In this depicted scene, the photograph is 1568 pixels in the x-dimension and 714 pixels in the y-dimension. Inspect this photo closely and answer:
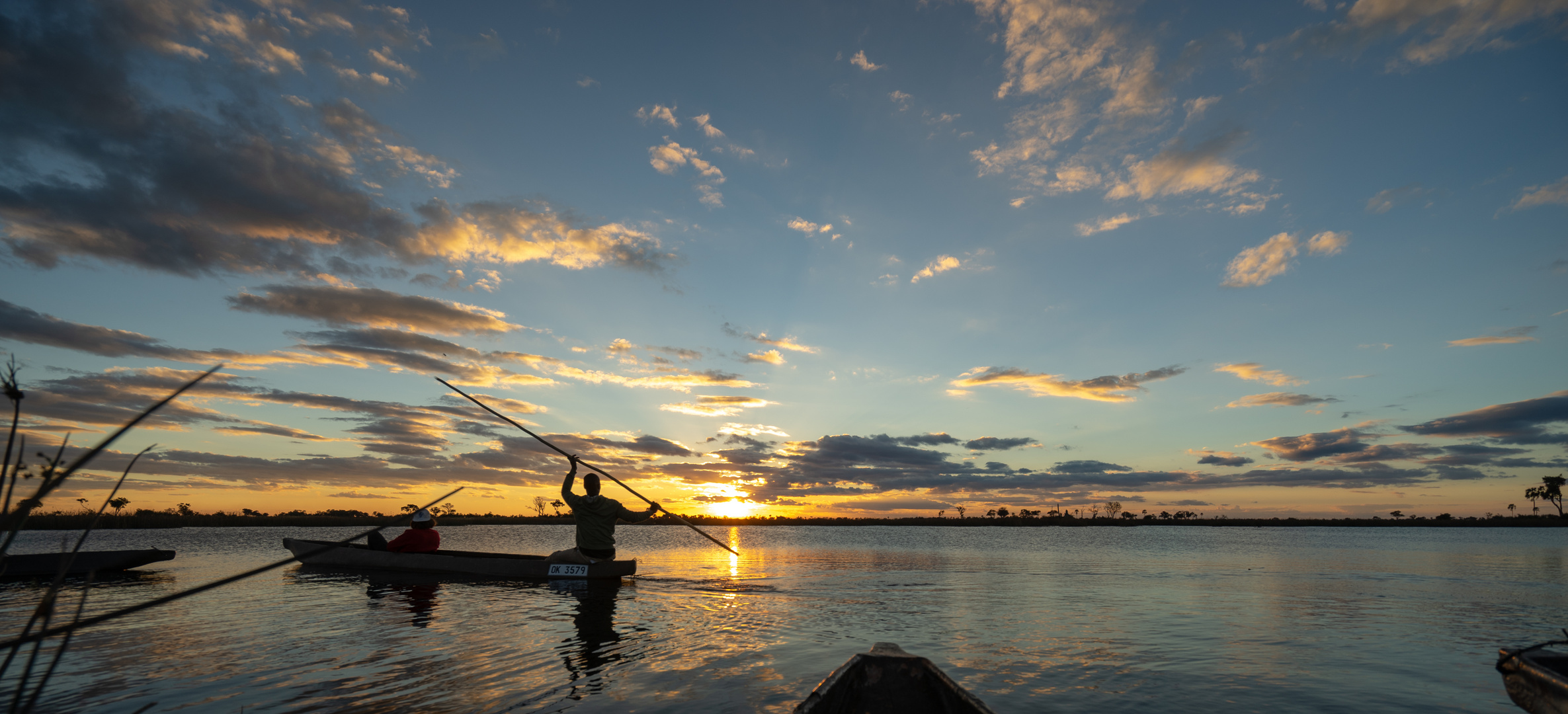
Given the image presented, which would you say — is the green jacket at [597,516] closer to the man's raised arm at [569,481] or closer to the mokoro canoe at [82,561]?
the man's raised arm at [569,481]

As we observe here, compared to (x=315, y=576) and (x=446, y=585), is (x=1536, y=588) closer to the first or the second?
(x=446, y=585)

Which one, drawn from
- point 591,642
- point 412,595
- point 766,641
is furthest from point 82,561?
point 766,641

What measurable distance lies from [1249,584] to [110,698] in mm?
30828

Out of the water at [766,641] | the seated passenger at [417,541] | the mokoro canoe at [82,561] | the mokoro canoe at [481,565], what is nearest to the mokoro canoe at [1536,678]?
the water at [766,641]

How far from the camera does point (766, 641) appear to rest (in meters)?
13.5

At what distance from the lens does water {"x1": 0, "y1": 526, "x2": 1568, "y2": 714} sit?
9.67 m

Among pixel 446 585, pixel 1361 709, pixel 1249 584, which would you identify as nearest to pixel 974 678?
pixel 1361 709

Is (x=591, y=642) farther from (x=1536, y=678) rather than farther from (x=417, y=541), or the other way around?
(x=417, y=541)

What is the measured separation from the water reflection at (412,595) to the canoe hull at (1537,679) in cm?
1736

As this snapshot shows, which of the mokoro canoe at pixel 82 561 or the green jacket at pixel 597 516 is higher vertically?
the green jacket at pixel 597 516

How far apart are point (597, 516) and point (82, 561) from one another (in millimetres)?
16451

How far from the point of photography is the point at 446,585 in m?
21.1

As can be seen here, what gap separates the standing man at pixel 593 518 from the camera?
739 inches

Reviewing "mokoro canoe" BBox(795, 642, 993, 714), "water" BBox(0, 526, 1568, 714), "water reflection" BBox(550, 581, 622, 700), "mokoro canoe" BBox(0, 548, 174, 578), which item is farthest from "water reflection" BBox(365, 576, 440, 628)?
"mokoro canoe" BBox(795, 642, 993, 714)
